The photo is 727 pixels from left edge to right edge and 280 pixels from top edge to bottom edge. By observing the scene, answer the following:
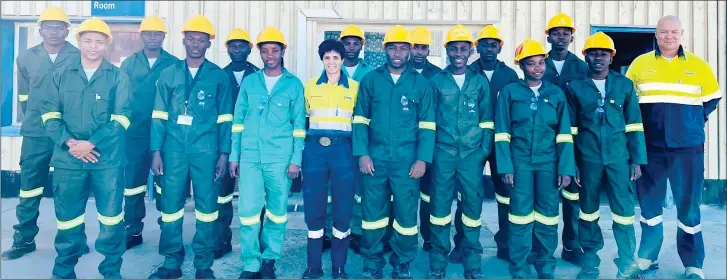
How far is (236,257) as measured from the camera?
4809mm

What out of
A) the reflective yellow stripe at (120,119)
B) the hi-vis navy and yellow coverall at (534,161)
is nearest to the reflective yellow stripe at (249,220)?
the reflective yellow stripe at (120,119)

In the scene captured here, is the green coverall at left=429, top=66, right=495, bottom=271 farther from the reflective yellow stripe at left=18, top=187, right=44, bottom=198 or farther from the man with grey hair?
the reflective yellow stripe at left=18, top=187, right=44, bottom=198

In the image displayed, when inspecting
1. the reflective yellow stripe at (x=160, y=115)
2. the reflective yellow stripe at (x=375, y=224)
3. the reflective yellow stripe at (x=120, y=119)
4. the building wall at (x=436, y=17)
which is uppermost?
the building wall at (x=436, y=17)

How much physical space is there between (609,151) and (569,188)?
2.16 feet

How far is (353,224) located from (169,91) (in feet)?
7.59

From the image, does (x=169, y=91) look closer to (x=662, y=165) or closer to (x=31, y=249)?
(x=31, y=249)

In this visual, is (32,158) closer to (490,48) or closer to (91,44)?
(91,44)

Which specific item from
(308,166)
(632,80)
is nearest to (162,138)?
(308,166)

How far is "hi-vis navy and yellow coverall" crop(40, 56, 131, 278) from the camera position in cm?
392

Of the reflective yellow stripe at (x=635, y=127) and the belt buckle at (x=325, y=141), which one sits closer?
the belt buckle at (x=325, y=141)

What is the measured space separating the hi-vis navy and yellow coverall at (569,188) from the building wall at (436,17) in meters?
2.51

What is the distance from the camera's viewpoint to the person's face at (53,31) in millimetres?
4887

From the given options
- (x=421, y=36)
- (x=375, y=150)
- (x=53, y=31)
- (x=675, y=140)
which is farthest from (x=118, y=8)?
(x=675, y=140)

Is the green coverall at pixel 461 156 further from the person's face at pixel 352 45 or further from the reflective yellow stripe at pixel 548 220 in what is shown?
the person's face at pixel 352 45
